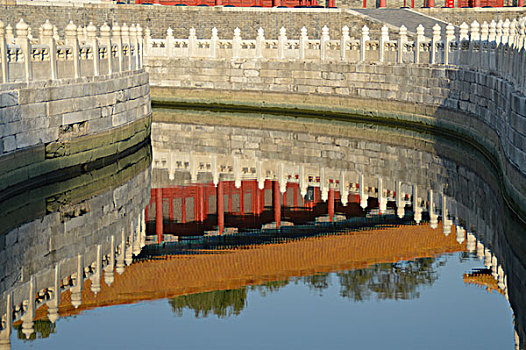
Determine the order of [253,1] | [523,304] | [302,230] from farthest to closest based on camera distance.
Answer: [253,1] → [302,230] → [523,304]

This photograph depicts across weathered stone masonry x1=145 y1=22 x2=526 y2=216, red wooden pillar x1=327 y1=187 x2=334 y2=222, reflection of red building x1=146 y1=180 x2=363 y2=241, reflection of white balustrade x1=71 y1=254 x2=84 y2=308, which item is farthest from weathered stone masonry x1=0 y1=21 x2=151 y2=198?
weathered stone masonry x1=145 y1=22 x2=526 y2=216

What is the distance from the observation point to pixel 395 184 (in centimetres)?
2034

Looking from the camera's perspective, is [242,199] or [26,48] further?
[242,199]

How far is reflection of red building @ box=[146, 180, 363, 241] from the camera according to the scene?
18500mm

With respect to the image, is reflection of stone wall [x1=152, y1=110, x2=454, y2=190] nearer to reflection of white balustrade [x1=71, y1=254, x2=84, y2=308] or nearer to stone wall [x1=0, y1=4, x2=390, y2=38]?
reflection of white balustrade [x1=71, y1=254, x2=84, y2=308]

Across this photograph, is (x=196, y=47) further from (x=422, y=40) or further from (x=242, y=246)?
(x=242, y=246)

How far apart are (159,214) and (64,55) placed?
3.82 m

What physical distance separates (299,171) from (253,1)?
21840 millimetres

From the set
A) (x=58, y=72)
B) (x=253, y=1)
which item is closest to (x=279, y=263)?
(x=58, y=72)

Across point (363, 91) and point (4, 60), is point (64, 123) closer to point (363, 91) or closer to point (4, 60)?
point (4, 60)

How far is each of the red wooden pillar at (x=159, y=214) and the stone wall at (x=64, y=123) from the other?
1.63 metres

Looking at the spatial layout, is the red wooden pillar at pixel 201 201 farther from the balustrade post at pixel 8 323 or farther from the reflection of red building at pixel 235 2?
the reflection of red building at pixel 235 2

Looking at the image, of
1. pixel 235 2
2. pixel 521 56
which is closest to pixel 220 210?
pixel 521 56

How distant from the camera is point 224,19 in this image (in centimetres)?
4003
